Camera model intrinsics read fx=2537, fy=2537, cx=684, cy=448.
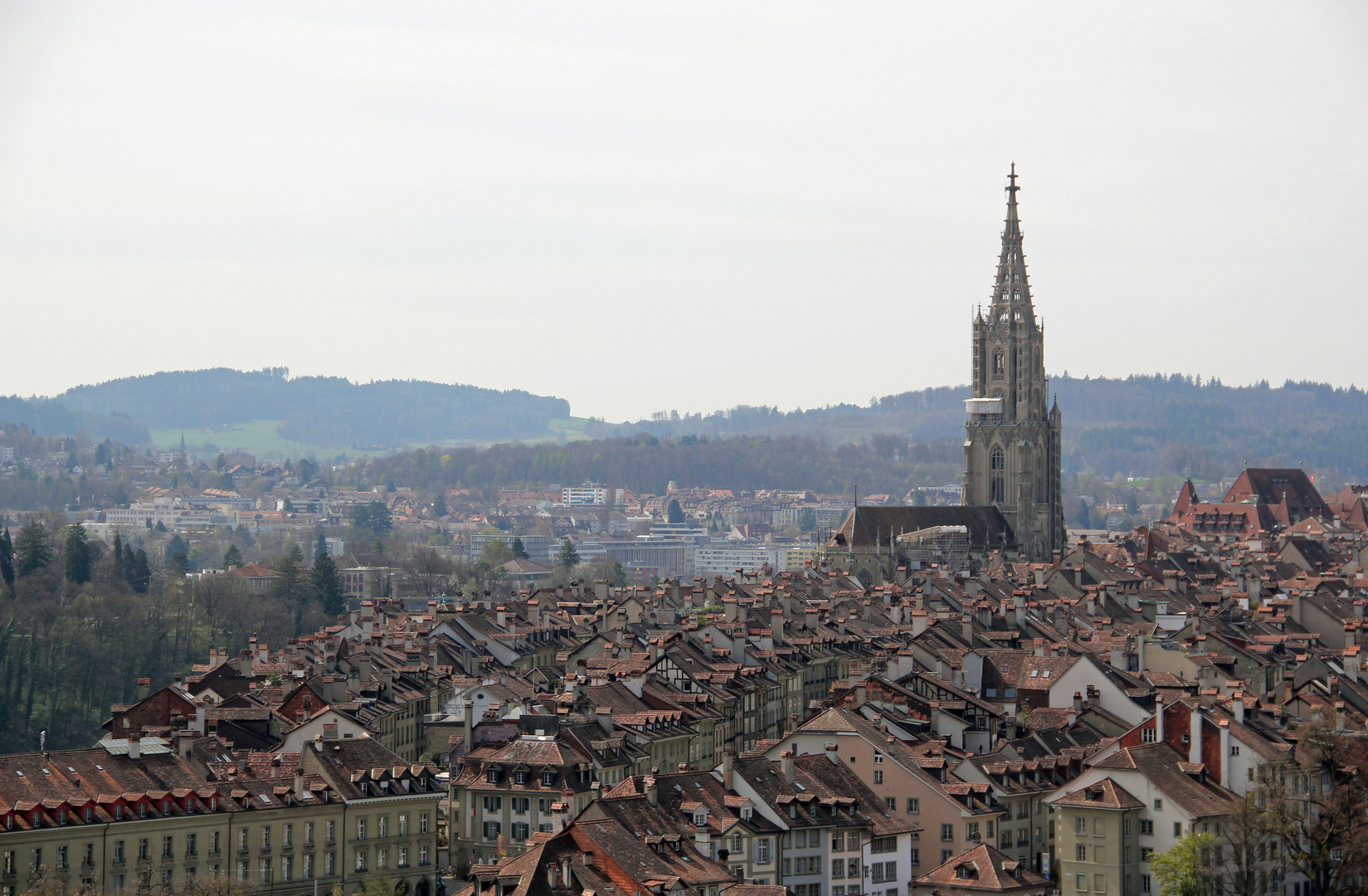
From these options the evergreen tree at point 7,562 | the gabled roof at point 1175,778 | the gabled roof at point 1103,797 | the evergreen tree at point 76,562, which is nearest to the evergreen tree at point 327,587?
the evergreen tree at point 76,562

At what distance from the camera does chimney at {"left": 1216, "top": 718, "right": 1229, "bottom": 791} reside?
247 feet

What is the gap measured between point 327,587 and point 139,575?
53.0 feet

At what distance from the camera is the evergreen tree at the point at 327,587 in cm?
18262

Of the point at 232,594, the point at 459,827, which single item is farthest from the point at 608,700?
the point at 232,594

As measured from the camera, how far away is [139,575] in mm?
191250

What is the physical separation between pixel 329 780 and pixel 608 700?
1683 cm

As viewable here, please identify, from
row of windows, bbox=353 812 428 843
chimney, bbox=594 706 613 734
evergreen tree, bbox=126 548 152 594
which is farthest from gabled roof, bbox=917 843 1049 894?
evergreen tree, bbox=126 548 152 594

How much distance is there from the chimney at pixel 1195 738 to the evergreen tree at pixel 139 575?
119670 mm

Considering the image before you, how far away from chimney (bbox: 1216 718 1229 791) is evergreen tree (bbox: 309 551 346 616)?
113 m

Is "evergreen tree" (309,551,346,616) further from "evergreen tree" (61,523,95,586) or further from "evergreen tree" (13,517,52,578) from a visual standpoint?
"evergreen tree" (13,517,52,578)

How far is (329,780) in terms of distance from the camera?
71.8 meters

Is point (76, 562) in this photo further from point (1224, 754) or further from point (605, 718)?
point (1224, 754)

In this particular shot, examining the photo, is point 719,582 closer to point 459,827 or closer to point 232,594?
point 232,594

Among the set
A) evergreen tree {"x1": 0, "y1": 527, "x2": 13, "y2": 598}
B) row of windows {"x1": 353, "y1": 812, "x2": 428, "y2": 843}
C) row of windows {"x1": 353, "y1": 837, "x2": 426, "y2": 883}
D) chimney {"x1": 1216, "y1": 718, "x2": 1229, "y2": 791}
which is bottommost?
row of windows {"x1": 353, "y1": 837, "x2": 426, "y2": 883}
